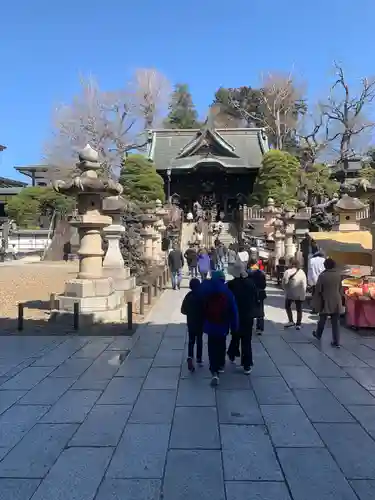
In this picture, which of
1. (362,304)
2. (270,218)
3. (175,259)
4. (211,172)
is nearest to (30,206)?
(211,172)

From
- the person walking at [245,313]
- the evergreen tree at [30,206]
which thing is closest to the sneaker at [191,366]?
the person walking at [245,313]

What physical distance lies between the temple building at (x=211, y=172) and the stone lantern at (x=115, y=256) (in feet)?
91.1

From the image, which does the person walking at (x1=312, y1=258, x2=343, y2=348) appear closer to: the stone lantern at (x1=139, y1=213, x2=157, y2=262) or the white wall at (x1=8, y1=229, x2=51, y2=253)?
the stone lantern at (x1=139, y1=213, x2=157, y2=262)

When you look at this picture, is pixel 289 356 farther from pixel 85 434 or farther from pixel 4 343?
pixel 4 343

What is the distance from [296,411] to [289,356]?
2594 millimetres

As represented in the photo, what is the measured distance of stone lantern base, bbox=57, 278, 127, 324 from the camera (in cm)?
1057

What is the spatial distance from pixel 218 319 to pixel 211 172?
37565 mm

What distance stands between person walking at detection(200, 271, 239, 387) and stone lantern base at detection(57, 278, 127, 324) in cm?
484

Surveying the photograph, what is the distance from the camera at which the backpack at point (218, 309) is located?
607cm

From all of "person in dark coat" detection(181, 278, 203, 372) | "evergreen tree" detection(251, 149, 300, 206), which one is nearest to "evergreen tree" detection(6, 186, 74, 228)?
"evergreen tree" detection(251, 149, 300, 206)

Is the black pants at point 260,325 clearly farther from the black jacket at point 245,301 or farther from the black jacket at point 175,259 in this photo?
the black jacket at point 175,259

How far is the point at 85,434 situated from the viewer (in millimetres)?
4543

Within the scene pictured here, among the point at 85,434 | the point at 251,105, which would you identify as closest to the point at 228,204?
the point at 251,105

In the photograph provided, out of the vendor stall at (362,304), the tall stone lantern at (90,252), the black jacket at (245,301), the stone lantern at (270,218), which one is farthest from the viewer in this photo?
the stone lantern at (270,218)
